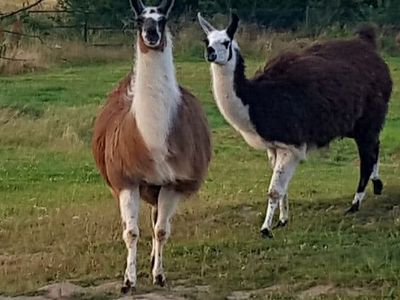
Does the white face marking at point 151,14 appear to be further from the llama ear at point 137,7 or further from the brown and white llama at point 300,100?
the brown and white llama at point 300,100

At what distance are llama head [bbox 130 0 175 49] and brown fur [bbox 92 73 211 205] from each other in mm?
485

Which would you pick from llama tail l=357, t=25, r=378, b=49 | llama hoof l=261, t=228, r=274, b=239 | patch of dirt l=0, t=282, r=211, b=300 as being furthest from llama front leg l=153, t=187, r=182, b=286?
llama tail l=357, t=25, r=378, b=49

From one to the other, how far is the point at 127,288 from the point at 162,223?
55 centimetres

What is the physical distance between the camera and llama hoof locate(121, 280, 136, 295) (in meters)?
6.89

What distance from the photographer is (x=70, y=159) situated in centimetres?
1430

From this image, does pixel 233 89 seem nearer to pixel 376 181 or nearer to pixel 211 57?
pixel 211 57

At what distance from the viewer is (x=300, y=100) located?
Answer: 367 inches

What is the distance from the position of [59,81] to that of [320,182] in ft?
35.1

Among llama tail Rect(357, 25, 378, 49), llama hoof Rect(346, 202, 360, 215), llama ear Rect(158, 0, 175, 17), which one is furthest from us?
llama tail Rect(357, 25, 378, 49)

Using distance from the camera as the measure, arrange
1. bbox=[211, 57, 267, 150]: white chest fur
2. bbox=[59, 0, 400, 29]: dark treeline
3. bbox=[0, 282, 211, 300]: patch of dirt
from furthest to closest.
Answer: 1. bbox=[59, 0, 400, 29]: dark treeline
2. bbox=[211, 57, 267, 150]: white chest fur
3. bbox=[0, 282, 211, 300]: patch of dirt

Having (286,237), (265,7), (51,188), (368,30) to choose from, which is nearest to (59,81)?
(265,7)

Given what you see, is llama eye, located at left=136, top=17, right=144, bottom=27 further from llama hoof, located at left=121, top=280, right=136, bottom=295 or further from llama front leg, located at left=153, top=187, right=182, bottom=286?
llama hoof, located at left=121, top=280, right=136, bottom=295

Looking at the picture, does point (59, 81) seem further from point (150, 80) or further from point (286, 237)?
point (150, 80)

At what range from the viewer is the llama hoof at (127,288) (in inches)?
271
